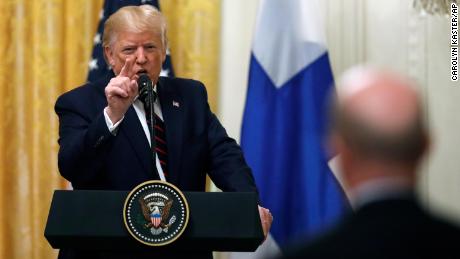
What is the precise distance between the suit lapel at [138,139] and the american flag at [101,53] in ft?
6.18

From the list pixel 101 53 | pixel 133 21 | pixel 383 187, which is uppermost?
pixel 383 187

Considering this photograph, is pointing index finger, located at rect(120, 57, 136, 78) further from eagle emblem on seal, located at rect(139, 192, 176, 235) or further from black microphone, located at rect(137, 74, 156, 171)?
eagle emblem on seal, located at rect(139, 192, 176, 235)

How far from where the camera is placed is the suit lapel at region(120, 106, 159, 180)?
3381 mm

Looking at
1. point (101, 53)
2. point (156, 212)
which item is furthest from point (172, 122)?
point (101, 53)

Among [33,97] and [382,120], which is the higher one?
[382,120]

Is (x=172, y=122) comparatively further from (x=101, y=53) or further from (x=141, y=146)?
(x=101, y=53)

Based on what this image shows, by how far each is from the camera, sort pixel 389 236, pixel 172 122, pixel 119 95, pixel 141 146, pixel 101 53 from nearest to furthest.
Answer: pixel 389 236, pixel 119 95, pixel 141 146, pixel 172 122, pixel 101 53

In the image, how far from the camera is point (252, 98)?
5.41 meters

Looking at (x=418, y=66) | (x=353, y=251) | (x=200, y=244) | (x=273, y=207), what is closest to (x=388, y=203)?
(x=353, y=251)

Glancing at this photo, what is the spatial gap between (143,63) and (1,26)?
202cm

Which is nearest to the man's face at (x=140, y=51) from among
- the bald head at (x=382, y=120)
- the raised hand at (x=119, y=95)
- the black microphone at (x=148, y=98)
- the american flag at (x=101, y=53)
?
the black microphone at (x=148, y=98)

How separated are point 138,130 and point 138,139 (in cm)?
4

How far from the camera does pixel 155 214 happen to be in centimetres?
287

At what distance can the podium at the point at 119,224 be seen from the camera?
287 cm
